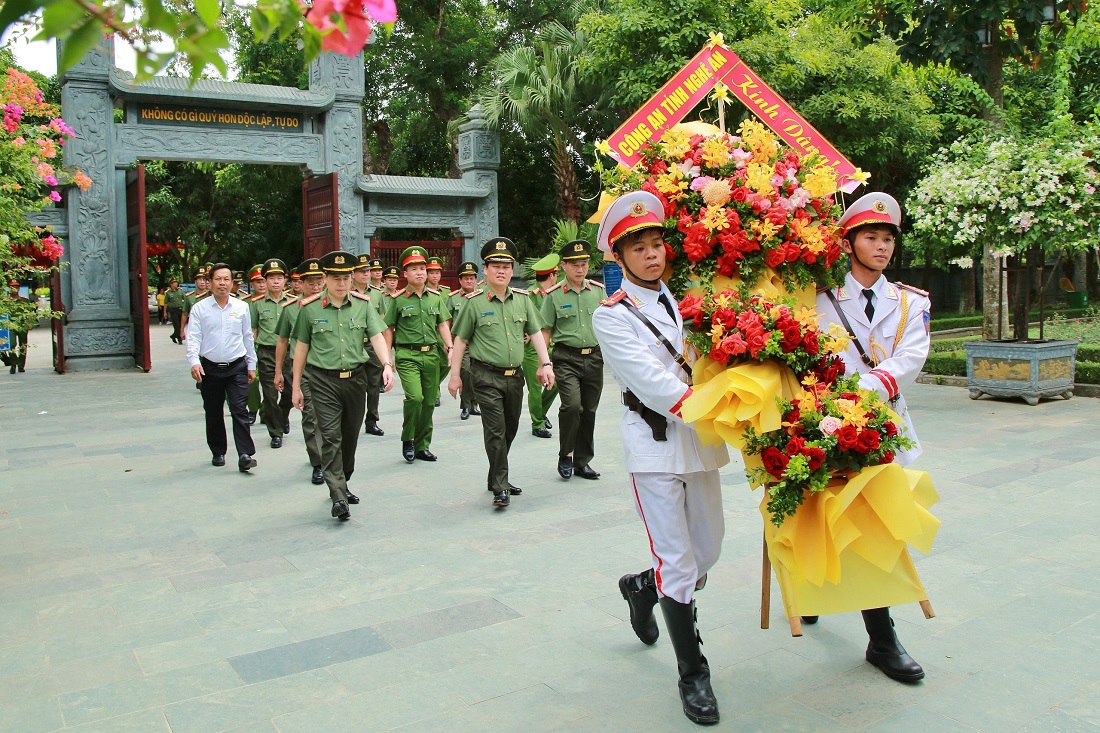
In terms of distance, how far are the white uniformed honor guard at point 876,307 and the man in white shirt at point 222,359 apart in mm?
5816

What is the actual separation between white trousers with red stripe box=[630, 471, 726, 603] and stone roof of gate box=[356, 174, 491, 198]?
15015mm

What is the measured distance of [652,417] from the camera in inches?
145

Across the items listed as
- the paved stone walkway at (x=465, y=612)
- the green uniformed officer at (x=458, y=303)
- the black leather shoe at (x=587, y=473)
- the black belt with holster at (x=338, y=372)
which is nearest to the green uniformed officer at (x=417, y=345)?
the paved stone walkway at (x=465, y=612)

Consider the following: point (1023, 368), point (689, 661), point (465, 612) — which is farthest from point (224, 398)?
point (1023, 368)

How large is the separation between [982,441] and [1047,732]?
592 cm

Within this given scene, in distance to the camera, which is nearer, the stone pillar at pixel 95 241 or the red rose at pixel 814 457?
the red rose at pixel 814 457

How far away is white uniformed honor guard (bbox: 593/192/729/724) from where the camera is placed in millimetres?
3557

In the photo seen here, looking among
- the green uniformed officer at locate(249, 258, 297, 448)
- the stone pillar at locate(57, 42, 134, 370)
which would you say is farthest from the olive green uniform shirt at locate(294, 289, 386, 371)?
the stone pillar at locate(57, 42, 134, 370)

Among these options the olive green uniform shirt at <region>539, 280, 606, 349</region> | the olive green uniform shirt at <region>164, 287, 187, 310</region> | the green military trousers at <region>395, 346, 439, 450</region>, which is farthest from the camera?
the olive green uniform shirt at <region>164, 287, 187, 310</region>

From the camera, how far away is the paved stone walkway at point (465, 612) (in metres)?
3.57

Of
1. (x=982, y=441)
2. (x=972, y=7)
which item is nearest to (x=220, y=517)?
(x=982, y=441)

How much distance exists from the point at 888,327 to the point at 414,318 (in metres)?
6.02

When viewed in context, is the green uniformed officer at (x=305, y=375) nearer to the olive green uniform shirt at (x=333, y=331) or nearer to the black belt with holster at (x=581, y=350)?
the olive green uniform shirt at (x=333, y=331)

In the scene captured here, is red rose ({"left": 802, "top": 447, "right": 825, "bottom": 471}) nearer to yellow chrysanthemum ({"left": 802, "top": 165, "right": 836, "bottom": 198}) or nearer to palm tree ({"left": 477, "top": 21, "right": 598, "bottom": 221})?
yellow chrysanthemum ({"left": 802, "top": 165, "right": 836, "bottom": 198})
